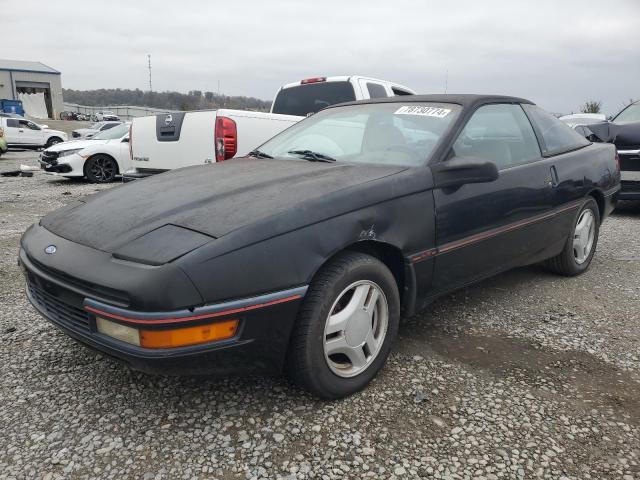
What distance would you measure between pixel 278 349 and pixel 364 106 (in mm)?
1969

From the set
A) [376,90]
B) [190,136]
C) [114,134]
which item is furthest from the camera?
[114,134]

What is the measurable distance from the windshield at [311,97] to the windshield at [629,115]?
3914 millimetres

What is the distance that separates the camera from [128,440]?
1.97 meters

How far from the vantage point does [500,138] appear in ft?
10.4

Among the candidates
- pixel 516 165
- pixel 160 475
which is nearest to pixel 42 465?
pixel 160 475

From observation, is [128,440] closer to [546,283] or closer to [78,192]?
[546,283]

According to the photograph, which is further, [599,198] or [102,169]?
[102,169]

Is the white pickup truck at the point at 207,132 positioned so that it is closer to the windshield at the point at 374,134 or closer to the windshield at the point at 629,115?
the windshield at the point at 374,134

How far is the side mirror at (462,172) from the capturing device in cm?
256

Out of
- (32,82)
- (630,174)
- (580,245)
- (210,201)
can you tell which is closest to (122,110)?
(32,82)

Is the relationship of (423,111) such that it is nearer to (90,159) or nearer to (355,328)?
(355,328)

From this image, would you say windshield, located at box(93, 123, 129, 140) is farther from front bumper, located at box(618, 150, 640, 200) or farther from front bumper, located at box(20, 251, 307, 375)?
front bumper, located at box(20, 251, 307, 375)

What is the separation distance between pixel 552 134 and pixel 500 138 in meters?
0.76

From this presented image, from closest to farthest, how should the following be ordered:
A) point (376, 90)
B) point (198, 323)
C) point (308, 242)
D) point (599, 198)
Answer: point (198, 323), point (308, 242), point (599, 198), point (376, 90)
